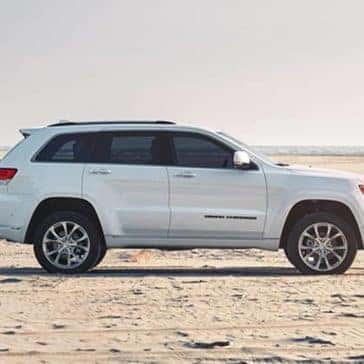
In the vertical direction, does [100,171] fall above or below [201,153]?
below

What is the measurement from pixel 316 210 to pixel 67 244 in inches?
112

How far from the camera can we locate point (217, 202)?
10859 millimetres

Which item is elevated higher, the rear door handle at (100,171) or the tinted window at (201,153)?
the tinted window at (201,153)

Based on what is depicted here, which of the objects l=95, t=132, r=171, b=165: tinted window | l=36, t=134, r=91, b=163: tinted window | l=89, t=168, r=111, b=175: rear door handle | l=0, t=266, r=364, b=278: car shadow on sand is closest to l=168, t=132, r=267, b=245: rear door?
l=95, t=132, r=171, b=165: tinted window

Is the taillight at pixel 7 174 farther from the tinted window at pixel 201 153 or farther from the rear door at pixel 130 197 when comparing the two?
the tinted window at pixel 201 153

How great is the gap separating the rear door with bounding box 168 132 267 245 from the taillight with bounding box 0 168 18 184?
5.90 feet

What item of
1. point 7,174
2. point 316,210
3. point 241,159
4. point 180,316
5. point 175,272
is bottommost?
point 180,316

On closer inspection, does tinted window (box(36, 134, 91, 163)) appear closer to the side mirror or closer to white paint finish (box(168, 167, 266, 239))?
white paint finish (box(168, 167, 266, 239))

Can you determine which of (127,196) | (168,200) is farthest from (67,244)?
(168,200)

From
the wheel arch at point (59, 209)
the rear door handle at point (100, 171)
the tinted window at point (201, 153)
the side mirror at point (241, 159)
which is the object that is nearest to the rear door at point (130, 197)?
the rear door handle at point (100, 171)

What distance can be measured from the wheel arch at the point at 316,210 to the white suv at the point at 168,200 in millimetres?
11

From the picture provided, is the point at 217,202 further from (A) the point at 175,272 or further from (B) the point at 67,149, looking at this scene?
(B) the point at 67,149

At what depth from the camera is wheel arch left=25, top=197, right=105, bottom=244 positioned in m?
11.0

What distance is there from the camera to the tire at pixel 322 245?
1082 cm
